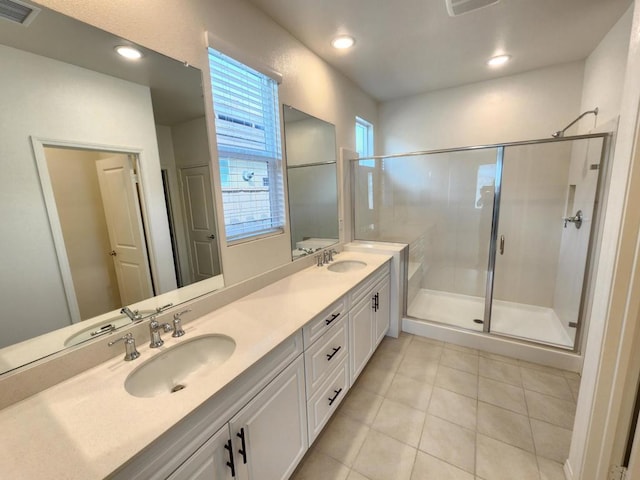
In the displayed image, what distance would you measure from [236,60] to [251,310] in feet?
4.65

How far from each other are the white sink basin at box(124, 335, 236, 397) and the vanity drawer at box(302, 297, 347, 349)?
365 mm

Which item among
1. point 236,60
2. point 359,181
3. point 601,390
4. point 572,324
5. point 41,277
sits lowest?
point 572,324

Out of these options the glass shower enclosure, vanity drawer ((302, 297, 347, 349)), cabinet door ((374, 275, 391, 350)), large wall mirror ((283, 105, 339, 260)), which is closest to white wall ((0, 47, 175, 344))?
vanity drawer ((302, 297, 347, 349))

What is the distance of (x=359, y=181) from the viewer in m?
2.95

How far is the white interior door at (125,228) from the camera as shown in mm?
1127

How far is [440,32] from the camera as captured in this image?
76.9 inches

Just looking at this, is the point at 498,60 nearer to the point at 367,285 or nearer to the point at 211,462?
the point at 367,285

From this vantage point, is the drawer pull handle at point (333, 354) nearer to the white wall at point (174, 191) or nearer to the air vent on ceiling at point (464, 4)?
the white wall at point (174, 191)

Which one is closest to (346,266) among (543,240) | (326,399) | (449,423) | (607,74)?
(326,399)

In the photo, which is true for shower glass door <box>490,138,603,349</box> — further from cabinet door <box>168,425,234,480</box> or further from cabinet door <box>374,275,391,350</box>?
cabinet door <box>168,425,234,480</box>

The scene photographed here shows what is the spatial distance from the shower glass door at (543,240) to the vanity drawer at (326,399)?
1683 millimetres

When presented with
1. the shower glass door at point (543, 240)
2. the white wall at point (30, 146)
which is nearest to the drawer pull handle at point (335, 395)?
the white wall at point (30, 146)

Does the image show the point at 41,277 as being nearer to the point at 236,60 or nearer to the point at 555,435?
the point at 236,60

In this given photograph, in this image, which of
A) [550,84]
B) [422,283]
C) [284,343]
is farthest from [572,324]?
[284,343]
